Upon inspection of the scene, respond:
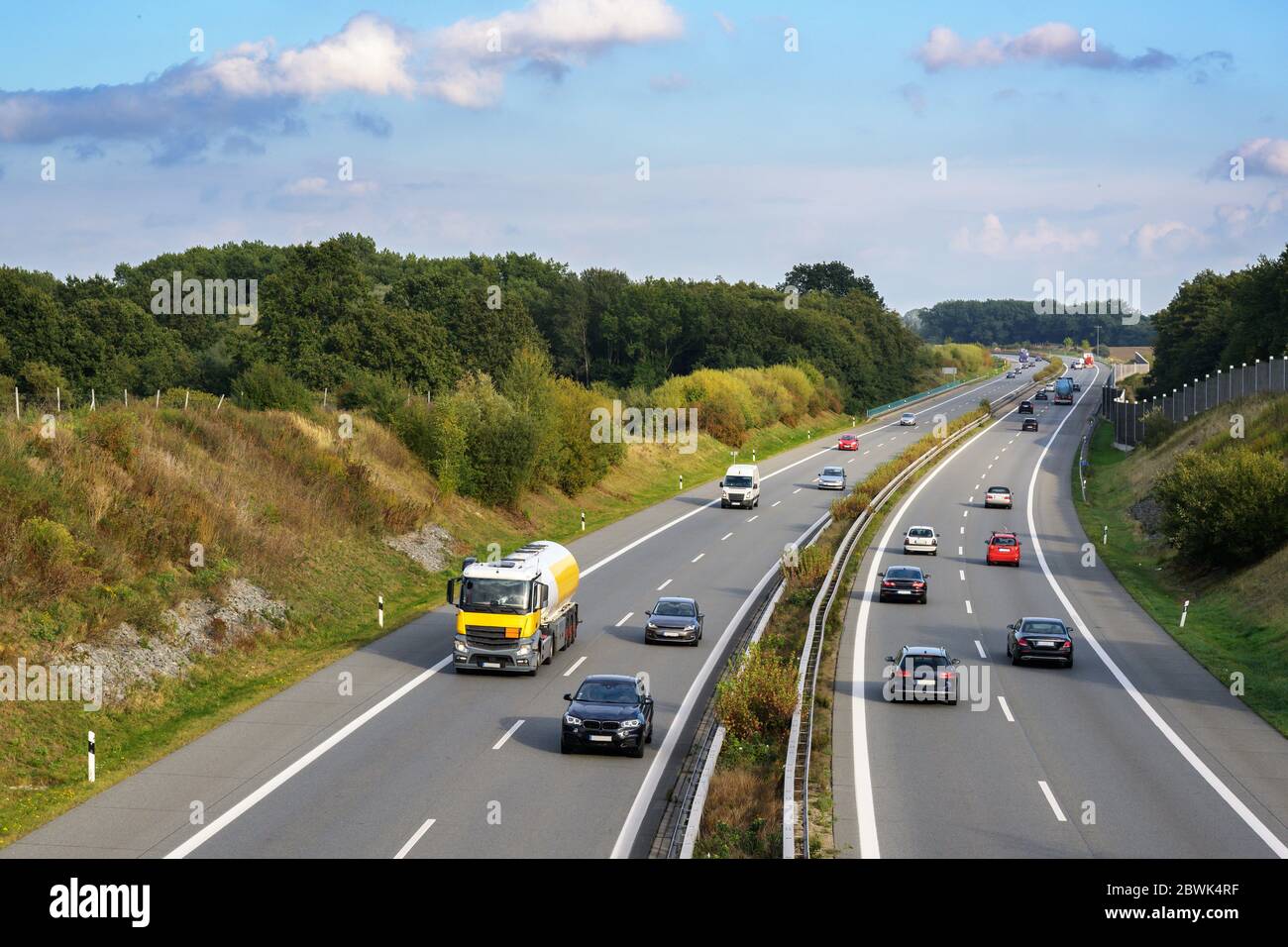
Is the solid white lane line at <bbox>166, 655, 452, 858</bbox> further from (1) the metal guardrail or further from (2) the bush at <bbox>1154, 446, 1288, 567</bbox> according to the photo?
(2) the bush at <bbox>1154, 446, 1288, 567</bbox>

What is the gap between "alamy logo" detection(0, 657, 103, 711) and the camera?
988 inches

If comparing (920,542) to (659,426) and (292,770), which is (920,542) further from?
(659,426)

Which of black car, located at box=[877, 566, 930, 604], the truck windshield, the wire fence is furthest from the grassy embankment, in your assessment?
the wire fence

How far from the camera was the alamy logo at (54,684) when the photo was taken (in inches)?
988

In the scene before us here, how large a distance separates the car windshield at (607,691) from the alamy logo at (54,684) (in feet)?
33.1

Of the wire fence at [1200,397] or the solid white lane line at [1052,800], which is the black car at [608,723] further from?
the wire fence at [1200,397]

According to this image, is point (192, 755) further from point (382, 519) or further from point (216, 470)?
point (382, 519)

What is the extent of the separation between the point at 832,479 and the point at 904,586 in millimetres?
A: 34589

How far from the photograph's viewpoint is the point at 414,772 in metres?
22.4

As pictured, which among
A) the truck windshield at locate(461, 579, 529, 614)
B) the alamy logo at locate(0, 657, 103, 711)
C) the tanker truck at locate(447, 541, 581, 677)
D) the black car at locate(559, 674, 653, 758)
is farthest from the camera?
the truck windshield at locate(461, 579, 529, 614)

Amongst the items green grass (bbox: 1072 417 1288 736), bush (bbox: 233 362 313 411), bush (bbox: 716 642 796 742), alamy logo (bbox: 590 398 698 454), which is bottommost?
green grass (bbox: 1072 417 1288 736)

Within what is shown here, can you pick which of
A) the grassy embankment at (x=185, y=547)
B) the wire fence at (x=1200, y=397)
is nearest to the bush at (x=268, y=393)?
the grassy embankment at (x=185, y=547)

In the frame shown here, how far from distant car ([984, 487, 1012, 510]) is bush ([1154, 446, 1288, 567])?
19.3 metres

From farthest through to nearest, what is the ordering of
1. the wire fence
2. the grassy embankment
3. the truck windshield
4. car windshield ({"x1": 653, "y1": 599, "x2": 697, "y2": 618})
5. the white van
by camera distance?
the wire fence < the white van < car windshield ({"x1": 653, "y1": 599, "x2": 697, "y2": 618}) < the truck windshield < the grassy embankment
